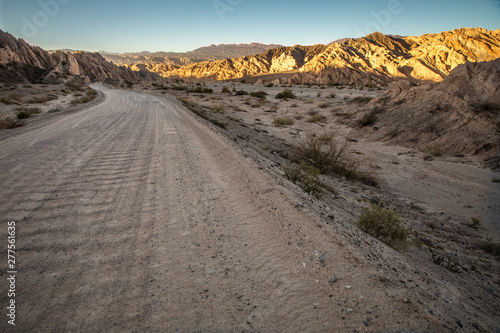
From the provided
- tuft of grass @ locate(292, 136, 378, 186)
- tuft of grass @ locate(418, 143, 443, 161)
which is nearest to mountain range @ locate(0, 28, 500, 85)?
Result: tuft of grass @ locate(418, 143, 443, 161)

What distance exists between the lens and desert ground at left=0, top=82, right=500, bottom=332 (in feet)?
6.56

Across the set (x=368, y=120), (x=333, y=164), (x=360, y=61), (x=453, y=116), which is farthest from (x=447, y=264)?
(x=360, y=61)

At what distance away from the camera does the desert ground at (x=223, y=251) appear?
2000mm

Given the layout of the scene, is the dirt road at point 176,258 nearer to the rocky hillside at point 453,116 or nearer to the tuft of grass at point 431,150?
the tuft of grass at point 431,150

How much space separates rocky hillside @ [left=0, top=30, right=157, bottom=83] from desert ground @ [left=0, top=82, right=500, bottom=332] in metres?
47.0

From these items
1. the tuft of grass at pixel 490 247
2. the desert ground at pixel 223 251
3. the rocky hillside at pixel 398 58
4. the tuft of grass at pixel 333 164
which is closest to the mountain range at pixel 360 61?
the rocky hillside at pixel 398 58

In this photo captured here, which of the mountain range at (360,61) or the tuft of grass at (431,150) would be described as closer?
the tuft of grass at (431,150)

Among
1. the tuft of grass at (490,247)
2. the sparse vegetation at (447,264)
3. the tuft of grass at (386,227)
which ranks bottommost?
the tuft of grass at (490,247)

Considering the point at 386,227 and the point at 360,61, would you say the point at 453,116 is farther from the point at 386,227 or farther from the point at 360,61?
the point at 360,61

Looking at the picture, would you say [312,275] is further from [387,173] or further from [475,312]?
[387,173]

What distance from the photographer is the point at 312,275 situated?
2.46 meters

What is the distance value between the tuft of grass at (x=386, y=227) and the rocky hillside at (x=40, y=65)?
5070cm

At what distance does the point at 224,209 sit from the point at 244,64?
317 feet

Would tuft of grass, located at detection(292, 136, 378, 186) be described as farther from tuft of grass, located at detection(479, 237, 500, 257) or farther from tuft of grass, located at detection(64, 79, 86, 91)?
tuft of grass, located at detection(64, 79, 86, 91)
